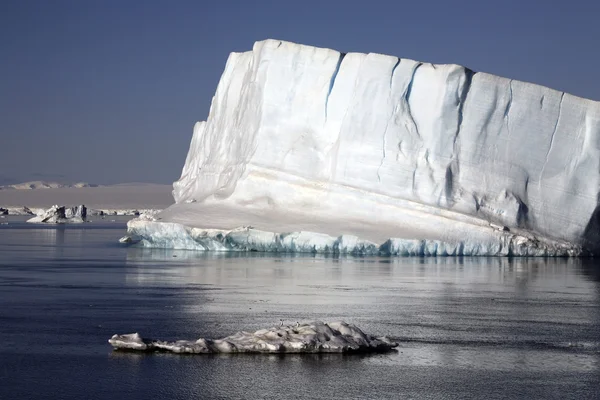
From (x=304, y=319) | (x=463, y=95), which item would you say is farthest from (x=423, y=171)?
(x=304, y=319)

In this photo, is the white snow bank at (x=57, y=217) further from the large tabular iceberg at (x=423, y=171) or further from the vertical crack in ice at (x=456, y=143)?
the vertical crack in ice at (x=456, y=143)

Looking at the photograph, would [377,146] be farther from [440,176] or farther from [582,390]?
[582,390]

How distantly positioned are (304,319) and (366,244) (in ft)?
38.8

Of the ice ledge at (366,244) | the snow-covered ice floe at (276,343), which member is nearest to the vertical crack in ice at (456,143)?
the ice ledge at (366,244)

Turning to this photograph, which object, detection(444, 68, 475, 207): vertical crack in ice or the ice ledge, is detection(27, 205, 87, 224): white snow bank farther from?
detection(444, 68, 475, 207): vertical crack in ice

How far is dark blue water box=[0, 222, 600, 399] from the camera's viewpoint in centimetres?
765

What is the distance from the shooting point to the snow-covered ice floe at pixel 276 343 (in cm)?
898

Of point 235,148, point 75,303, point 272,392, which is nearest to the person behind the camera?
point 272,392

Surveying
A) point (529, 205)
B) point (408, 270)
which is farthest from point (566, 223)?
point (408, 270)

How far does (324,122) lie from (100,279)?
1037cm

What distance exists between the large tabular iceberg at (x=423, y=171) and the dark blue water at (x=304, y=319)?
270cm

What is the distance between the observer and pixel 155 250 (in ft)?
88.4

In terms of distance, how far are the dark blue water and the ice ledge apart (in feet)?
7.70

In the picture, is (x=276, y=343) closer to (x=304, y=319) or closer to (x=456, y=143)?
(x=304, y=319)
